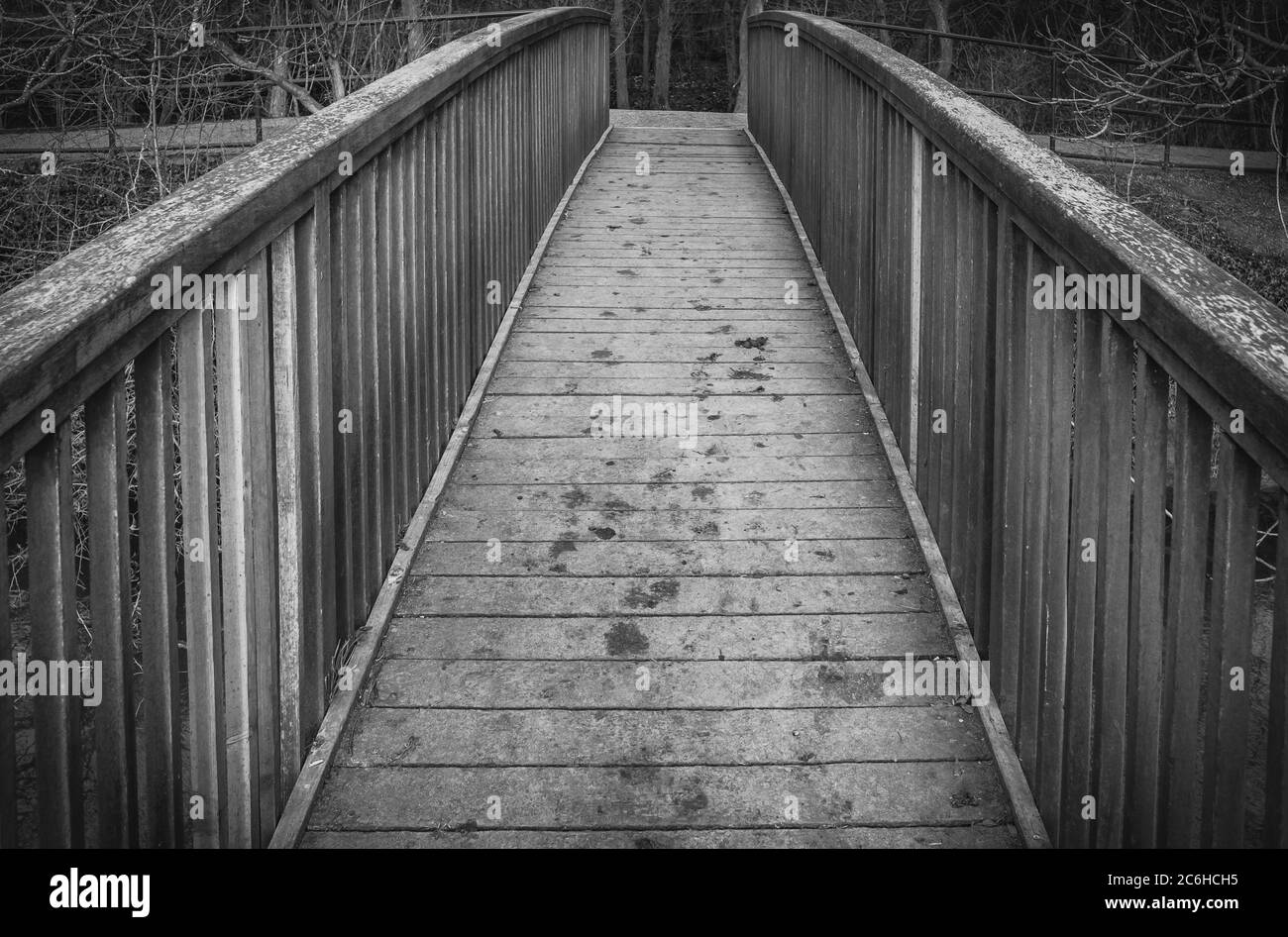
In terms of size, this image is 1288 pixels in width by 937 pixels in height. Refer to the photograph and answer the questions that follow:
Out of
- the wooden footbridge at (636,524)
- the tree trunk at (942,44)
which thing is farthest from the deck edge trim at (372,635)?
the tree trunk at (942,44)

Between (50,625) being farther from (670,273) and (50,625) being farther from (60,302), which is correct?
(670,273)

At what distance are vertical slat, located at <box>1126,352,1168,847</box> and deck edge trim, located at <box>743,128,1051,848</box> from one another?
0.51 meters

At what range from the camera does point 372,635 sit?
Result: 3375 millimetres

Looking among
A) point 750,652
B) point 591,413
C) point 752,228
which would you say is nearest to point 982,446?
point 750,652

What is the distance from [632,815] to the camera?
278cm

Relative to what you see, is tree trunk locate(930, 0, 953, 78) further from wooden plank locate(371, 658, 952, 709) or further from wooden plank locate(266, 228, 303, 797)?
wooden plank locate(266, 228, 303, 797)

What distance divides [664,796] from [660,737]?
230 millimetres

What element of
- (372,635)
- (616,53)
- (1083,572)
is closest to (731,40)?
(616,53)

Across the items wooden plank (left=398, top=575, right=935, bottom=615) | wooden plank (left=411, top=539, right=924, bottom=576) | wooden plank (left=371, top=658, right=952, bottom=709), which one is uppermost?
wooden plank (left=411, top=539, right=924, bottom=576)

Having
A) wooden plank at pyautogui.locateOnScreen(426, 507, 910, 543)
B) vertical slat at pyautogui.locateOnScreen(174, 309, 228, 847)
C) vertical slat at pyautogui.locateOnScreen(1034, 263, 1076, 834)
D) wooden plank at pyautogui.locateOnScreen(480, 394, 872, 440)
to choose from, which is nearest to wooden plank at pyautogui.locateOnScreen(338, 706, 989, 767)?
vertical slat at pyautogui.locateOnScreen(1034, 263, 1076, 834)

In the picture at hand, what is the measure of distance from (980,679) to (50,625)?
88.8 inches

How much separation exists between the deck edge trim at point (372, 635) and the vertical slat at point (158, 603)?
22.1 inches

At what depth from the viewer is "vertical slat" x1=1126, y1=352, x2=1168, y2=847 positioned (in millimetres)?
2160

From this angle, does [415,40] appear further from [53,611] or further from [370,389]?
[53,611]
